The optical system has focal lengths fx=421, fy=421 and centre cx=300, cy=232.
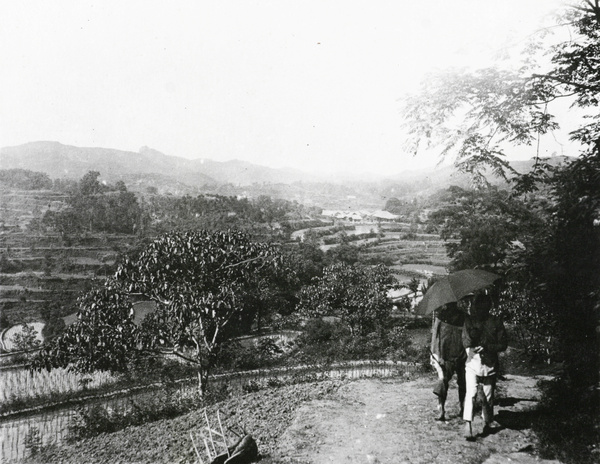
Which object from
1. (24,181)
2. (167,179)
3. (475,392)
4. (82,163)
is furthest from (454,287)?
(82,163)

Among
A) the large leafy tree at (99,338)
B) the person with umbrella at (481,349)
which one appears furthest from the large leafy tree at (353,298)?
the person with umbrella at (481,349)

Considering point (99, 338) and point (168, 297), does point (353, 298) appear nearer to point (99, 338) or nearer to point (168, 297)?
point (168, 297)

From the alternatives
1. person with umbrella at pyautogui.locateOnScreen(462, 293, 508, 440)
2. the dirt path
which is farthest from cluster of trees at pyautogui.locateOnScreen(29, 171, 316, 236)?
person with umbrella at pyautogui.locateOnScreen(462, 293, 508, 440)

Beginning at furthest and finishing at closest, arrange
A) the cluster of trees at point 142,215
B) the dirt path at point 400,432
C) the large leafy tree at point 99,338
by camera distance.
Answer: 1. the cluster of trees at point 142,215
2. the large leafy tree at point 99,338
3. the dirt path at point 400,432

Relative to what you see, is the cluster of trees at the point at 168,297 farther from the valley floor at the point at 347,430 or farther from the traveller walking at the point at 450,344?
the traveller walking at the point at 450,344

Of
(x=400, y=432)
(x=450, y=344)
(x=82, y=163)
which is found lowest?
(x=400, y=432)

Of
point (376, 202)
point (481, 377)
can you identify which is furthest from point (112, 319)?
point (376, 202)

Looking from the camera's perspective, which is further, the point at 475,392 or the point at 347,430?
the point at 347,430
